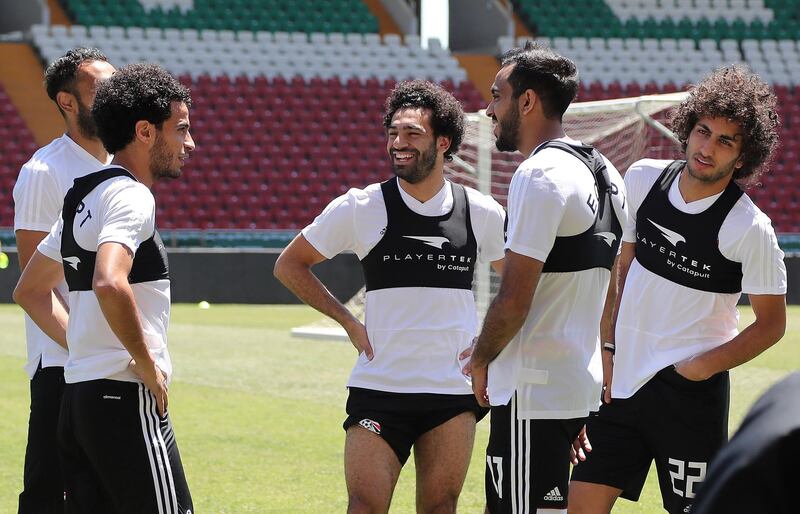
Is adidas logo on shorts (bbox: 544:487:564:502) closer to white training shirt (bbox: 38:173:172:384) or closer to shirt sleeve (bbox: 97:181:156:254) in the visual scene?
white training shirt (bbox: 38:173:172:384)

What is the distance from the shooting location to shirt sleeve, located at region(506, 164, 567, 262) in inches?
141

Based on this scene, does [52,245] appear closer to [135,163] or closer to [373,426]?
[135,163]

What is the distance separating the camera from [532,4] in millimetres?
32938

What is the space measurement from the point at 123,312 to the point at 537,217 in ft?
4.22

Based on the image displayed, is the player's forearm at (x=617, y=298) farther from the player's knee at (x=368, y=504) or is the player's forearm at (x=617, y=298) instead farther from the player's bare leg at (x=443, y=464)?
the player's knee at (x=368, y=504)

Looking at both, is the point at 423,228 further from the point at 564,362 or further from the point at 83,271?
the point at 83,271

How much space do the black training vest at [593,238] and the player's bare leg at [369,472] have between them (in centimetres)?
104

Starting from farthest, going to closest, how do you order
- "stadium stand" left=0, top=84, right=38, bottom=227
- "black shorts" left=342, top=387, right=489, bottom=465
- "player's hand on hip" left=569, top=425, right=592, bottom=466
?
"stadium stand" left=0, top=84, right=38, bottom=227 < "black shorts" left=342, top=387, right=489, bottom=465 < "player's hand on hip" left=569, top=425, right=592, bottom=466

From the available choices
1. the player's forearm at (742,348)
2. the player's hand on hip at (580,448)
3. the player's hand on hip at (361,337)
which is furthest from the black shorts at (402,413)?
the player's forearm at (742,348)

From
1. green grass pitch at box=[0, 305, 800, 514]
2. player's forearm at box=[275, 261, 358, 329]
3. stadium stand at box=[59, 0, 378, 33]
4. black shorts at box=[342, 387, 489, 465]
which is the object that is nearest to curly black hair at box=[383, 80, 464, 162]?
player's forearm at box=[275, 261, 358, 329]

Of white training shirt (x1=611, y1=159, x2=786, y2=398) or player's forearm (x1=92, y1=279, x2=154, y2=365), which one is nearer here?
player's forearm (x1=92, y1=279, x2=154, y2=365)

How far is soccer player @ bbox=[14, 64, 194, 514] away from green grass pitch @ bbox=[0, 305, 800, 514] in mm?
3056

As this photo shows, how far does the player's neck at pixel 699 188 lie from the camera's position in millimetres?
4332

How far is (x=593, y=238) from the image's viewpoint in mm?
3793
